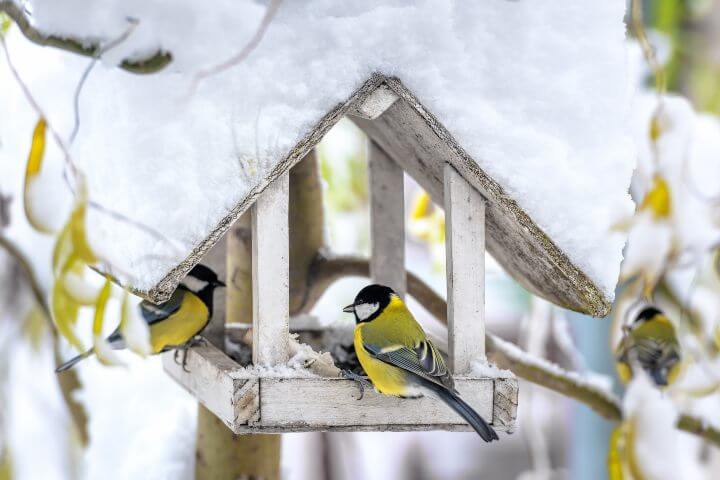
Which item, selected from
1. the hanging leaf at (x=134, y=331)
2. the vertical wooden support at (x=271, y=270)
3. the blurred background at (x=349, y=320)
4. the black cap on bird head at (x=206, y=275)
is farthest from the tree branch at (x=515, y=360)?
the hanging leaf at (x=134, y=331)

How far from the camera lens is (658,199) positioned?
153cm

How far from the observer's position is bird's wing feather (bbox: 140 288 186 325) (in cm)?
177

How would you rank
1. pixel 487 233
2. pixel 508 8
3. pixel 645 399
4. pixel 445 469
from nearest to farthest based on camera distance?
pixel 508 8 → pixel 487 233 → pixel 645 399 → pixel 445 469

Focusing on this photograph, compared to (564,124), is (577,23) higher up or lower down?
higher up

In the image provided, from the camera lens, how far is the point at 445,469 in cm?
500

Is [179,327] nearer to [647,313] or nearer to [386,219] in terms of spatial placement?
[386,219]

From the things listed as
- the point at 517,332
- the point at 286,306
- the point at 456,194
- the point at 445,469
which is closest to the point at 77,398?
the point at 286,306

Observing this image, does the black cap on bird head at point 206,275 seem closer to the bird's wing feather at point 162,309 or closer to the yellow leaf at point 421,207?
the bird's wing feather at point 162,309

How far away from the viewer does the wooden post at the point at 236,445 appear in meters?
1.86

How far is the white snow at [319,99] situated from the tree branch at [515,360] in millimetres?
597

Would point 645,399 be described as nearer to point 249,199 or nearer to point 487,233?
point 487,233

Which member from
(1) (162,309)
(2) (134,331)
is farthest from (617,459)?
(2) (134,331)

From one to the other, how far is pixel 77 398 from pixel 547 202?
4.15ft

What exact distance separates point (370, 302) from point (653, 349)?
1.08m
